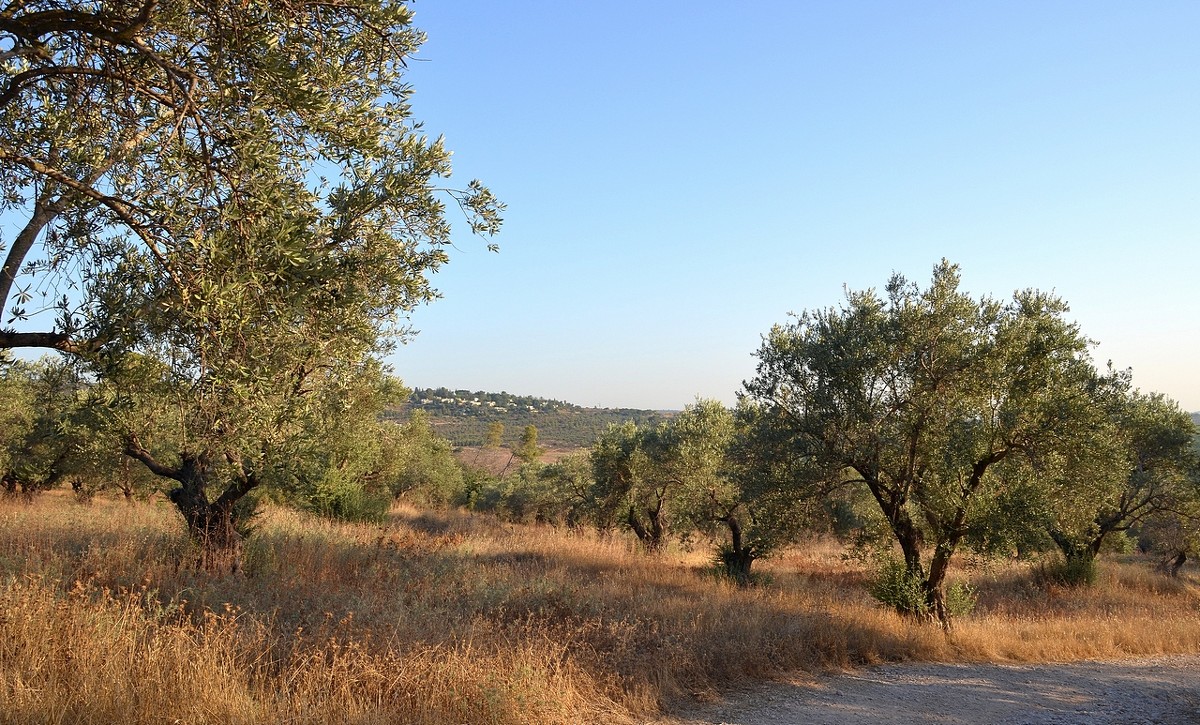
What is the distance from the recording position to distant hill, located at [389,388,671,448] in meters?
99.9

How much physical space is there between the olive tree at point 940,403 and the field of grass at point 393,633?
2.33m

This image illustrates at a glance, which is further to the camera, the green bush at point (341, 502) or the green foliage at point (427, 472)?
the green foliage at point (427, 472)

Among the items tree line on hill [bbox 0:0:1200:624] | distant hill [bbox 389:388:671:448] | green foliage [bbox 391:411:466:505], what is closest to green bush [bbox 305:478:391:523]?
tree line on hill [bbox 0:0:1200:624]

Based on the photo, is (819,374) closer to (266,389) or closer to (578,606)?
(578,606)

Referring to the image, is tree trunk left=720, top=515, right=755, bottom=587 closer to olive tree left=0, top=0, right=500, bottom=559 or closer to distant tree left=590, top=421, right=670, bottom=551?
distant tree left=590, top=421, right=670, bottom=551

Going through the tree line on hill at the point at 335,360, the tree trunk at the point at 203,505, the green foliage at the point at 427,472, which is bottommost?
the green foliage at the point at 427,472

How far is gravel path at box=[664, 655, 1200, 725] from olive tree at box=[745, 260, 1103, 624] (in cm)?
263

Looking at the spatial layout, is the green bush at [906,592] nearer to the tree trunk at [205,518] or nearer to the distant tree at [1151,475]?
the distant tree at [1151,475]

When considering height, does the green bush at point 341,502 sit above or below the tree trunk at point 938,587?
below

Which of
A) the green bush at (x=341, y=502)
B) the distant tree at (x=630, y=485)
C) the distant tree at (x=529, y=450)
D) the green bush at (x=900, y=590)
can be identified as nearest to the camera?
the green bush at (x=900, y=590)

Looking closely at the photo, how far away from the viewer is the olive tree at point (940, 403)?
1127 cm

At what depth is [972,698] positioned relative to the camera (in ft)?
27.6

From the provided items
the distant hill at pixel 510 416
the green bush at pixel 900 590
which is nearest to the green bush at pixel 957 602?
the green bush at pixel 900 590

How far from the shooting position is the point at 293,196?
5594 millimetres
